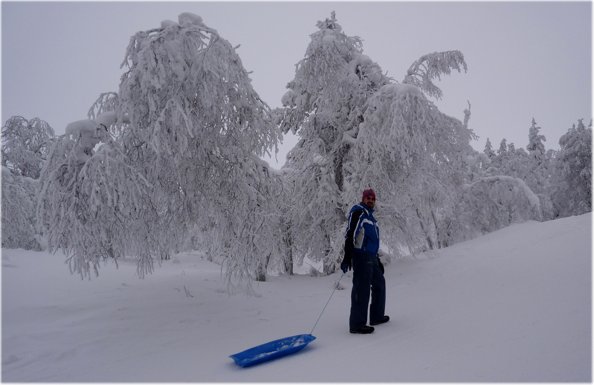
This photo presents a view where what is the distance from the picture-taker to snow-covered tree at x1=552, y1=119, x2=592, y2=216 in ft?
72.5

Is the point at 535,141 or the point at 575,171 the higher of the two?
the point at 535,141

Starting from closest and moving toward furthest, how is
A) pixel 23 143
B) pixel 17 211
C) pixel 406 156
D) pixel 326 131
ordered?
pixel 406 156
pixel 326 131
pixel 17 211
pixel 23 143

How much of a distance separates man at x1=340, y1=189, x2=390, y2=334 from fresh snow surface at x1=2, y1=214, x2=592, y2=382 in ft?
0.82

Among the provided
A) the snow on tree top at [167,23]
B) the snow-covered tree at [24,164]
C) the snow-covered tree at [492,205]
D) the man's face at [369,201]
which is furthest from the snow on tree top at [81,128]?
the snow-covered tree at [492,205]

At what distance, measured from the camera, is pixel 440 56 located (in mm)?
8859

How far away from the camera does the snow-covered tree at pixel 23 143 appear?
56.0 feet

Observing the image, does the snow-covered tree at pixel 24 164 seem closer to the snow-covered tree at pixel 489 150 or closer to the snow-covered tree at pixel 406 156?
the snow-covered tree at pixel 406 156

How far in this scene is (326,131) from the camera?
9641 millimetres

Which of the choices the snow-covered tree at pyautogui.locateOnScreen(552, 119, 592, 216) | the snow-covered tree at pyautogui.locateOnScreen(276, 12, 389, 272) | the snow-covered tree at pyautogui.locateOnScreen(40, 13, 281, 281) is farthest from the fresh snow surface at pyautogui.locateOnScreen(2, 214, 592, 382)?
the snow-covered tree at pyautogui.locateOnScreen(552, 119, 592, 216)

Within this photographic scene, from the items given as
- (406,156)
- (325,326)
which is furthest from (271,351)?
(406,156)

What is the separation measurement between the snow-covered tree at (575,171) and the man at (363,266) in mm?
23554

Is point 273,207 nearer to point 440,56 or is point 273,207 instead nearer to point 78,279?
point 78,279

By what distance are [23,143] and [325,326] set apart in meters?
19.3

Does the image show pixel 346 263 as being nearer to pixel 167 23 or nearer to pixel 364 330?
pixel 364 330
